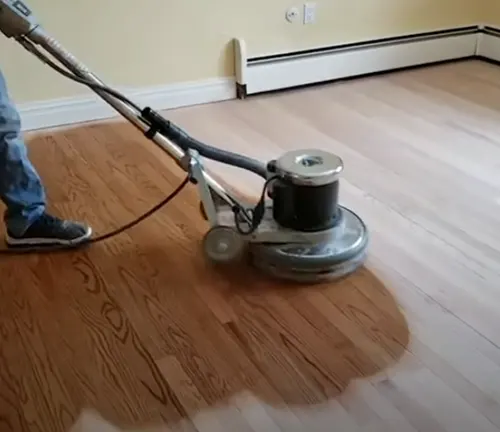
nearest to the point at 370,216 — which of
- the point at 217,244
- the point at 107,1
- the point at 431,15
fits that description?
the point at 217,244

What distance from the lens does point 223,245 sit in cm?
201

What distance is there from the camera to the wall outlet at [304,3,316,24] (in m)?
3.53

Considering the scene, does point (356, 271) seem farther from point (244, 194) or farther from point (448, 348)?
point (244, 194)

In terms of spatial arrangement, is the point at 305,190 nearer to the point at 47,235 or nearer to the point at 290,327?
the point at 290,327

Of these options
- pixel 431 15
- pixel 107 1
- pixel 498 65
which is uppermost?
pixel 107 1

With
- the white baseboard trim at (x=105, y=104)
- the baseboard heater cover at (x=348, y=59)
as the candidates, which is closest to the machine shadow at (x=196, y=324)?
the white baseboard trim at (x=105, y=104)

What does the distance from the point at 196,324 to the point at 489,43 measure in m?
2.86

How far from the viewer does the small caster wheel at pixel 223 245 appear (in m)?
2.00

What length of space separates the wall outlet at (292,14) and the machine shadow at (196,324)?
152 cm

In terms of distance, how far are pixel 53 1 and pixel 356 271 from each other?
1.80 m

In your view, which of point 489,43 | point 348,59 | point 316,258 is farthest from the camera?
point 489,43

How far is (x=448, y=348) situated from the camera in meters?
1.73

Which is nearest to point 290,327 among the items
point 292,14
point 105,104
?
point 105,104

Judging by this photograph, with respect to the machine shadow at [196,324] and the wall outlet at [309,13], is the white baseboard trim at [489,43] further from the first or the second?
the machine shadow at [196,324]
